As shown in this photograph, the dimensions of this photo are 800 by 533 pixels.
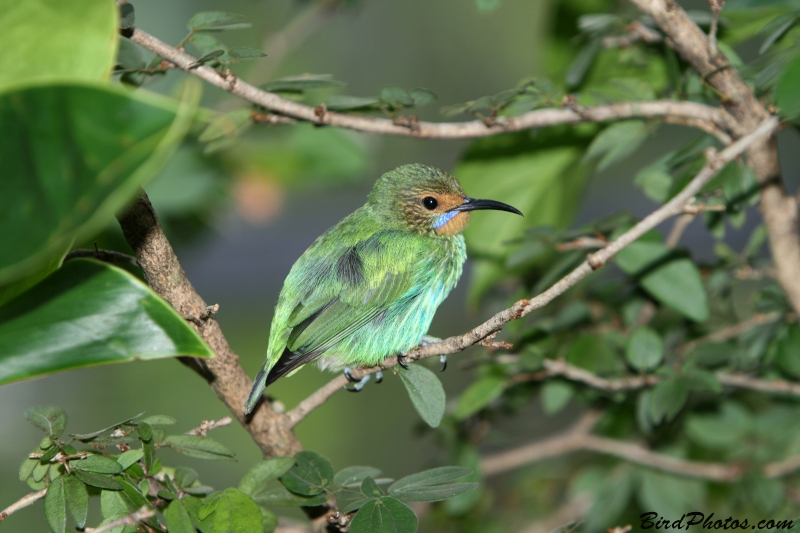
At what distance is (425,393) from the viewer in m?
1.16

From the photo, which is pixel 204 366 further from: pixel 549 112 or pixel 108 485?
pixel 549 112

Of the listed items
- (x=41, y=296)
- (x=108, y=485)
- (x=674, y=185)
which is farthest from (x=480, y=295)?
(x=41, y=296)

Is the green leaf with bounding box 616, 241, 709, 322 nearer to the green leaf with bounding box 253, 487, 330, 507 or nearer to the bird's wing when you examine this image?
the bird's wing

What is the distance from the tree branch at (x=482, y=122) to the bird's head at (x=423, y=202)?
319mm

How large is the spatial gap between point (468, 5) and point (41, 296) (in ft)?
18.1

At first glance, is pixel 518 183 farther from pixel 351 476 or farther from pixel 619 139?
pixel 351 476

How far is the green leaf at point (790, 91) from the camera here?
1.13 metres

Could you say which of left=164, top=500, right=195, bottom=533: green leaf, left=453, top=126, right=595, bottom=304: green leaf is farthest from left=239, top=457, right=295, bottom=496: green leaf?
left=453, top=126, right=595, bottom=304: green leaf

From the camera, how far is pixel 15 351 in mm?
740

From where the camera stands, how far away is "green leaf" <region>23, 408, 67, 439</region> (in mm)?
998

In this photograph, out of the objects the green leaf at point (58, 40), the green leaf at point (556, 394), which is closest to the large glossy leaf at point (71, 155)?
the green leaf at point (58, 40)

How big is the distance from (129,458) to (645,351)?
3.78 feet

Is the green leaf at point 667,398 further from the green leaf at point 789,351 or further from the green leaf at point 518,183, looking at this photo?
the green leaf at point 518,183

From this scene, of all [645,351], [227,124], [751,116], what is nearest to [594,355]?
[645,351]
